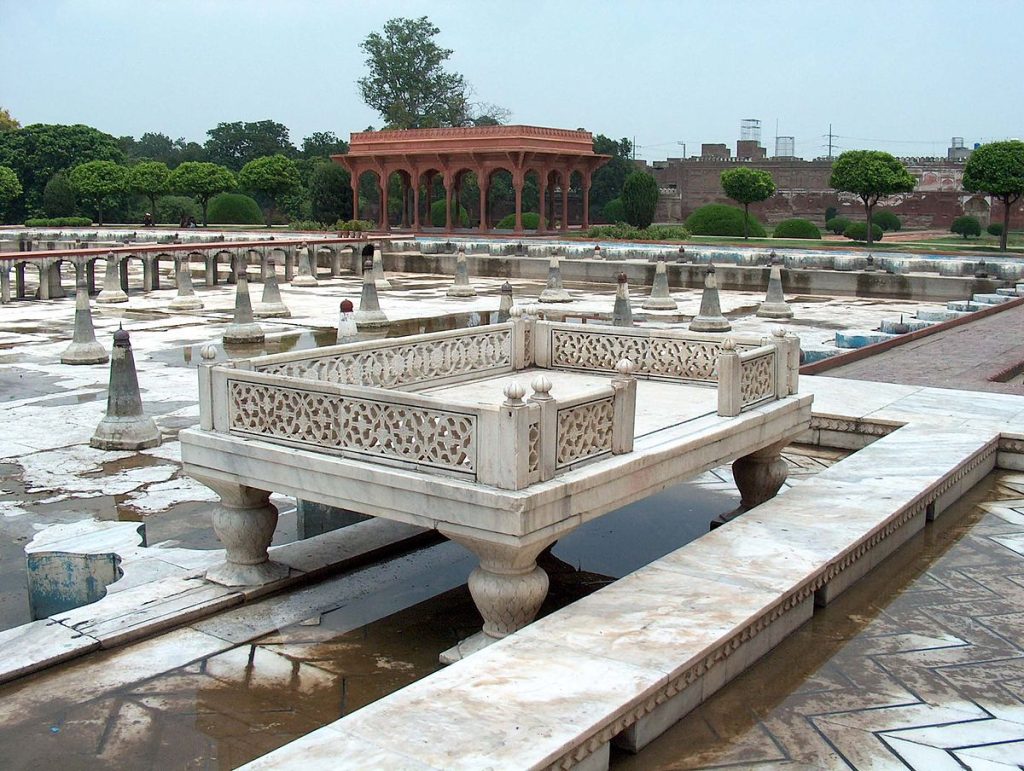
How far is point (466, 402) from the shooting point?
15.2 ft

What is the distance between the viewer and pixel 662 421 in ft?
18.9

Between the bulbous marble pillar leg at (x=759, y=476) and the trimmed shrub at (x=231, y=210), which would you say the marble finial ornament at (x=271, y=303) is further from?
the trimmed shrub at (x=231, y=210)

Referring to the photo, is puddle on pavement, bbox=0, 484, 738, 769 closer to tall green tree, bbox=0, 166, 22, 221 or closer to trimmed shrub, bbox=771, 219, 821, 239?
trimmed shrub, bbox=771, 219, 821, 239

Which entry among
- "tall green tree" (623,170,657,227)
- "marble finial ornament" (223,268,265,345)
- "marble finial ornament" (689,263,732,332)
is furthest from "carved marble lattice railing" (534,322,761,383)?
"tall green tree" (623,170,657,227)

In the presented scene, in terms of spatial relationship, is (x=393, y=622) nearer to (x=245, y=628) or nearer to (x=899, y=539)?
(x=245, y=628)

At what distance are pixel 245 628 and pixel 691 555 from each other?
1.99m

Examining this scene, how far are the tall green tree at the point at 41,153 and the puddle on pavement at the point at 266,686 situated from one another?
48334mm

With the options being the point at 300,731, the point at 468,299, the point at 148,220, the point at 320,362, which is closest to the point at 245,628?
the point at 300,731

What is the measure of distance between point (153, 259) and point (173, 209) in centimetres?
2600

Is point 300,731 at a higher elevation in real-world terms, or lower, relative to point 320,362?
lower

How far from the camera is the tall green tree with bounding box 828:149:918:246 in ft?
104

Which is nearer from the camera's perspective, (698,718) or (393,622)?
(698,718)

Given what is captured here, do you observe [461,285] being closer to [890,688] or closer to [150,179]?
[890,688]

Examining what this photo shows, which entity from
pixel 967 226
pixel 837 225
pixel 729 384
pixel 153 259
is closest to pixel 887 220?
pixel 837 225
